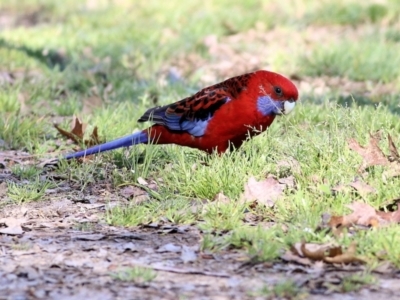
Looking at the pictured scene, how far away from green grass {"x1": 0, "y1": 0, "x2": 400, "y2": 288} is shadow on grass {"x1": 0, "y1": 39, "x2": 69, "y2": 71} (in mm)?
22

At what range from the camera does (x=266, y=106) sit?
486 cm

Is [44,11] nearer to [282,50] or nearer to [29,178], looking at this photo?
[282,50]

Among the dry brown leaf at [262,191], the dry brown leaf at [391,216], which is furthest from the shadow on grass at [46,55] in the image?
the dry brown leaf at [391,216]

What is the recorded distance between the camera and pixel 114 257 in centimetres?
371

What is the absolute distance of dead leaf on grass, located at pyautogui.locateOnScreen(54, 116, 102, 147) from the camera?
18.4 ft

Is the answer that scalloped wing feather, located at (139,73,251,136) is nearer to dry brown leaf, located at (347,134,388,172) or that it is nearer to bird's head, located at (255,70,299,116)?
bird's head, located at (255,70,299,116)

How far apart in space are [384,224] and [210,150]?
4.52 feet

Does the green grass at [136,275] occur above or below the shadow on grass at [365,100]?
below

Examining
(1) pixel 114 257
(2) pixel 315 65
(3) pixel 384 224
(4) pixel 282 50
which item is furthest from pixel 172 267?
(4) pixel 282 50

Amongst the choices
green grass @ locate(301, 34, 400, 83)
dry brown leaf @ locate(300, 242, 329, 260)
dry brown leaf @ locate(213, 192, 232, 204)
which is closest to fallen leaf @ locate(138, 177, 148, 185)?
dry brown leaf @ locate(213, 192, 232, 204)

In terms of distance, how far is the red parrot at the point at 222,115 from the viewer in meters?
4.82

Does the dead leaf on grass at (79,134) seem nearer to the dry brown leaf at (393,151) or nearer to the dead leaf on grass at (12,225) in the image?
the dead leaf on grass at (12,225)

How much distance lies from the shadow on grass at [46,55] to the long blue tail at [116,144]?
2877 mm

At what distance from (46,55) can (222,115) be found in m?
3.69
